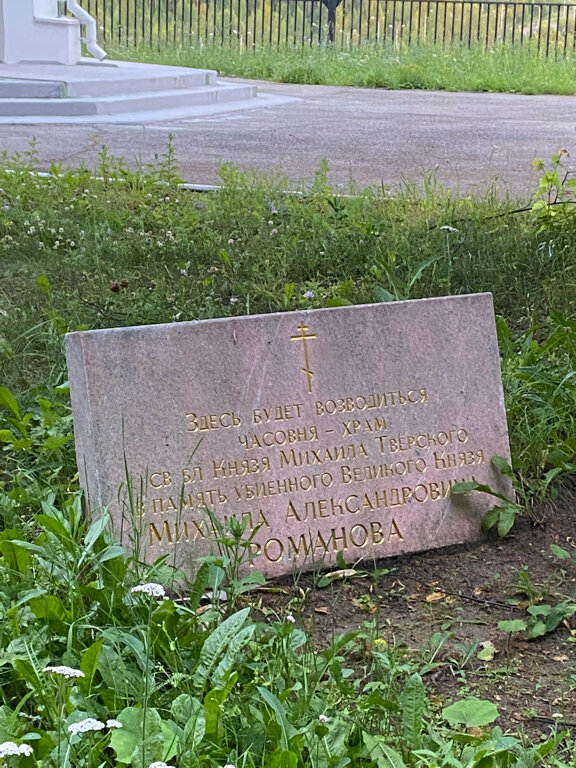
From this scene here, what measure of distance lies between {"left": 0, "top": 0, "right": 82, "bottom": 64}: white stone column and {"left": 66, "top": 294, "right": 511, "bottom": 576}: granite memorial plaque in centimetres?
1239

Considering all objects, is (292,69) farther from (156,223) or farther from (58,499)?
(58,499)

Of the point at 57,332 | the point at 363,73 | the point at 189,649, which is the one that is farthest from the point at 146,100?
the point at 189,649

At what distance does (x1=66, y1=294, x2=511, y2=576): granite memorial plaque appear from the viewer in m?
→ 2.80

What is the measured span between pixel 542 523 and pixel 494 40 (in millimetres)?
19366

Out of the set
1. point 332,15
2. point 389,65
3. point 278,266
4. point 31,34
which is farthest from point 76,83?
point 332,15

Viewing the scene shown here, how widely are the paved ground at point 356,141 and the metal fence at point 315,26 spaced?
773 centimetres

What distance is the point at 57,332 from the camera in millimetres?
4090

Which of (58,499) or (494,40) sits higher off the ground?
(494,40)

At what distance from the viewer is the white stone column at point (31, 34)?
45.9 ft

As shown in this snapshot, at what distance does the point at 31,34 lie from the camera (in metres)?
14.1

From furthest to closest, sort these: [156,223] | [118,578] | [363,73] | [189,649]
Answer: [363,73] → [156,223] → [118,578] → [189,649]

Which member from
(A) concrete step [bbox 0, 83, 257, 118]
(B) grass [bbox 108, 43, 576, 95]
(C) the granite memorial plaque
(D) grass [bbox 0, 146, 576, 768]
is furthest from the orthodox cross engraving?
(B) grass [bbox 108, 43, 576, 95]

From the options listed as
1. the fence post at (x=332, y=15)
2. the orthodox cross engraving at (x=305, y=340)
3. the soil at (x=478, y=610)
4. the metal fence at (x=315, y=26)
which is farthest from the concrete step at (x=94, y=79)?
the soil at (x=478, y=610)

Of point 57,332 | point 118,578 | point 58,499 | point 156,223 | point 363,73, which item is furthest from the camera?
point 363,73
